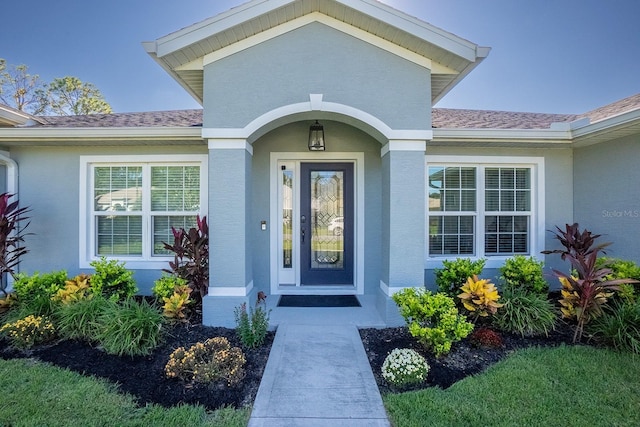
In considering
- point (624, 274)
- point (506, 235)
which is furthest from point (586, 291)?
point (506, 235)

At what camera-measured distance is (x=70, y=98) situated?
24453mm

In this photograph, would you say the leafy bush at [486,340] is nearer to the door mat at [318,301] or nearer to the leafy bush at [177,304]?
the door mat at [318,301]

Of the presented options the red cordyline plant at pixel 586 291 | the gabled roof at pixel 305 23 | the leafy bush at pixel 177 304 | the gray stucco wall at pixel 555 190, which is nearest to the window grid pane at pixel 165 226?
the leafy bush at pixel 177 304

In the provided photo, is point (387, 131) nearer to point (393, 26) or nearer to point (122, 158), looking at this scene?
point (393, 26)

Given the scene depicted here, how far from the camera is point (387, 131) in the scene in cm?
495

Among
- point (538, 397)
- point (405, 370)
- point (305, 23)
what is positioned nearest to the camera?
point (538, 397)

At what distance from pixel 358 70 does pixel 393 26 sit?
75 cm

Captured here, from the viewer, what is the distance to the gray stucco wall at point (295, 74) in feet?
16.2

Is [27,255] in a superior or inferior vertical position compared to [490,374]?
superior

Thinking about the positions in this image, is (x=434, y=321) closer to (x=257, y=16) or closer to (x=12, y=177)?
(x=257, y=16)

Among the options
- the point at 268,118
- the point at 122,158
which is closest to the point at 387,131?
the point at 268,118

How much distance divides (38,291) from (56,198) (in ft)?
6.66

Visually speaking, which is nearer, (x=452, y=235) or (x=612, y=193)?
(x=612, y=193)

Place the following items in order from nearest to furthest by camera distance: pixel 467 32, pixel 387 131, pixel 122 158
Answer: pixel 387 131 < pixel 122 158 < pixel 467 32
